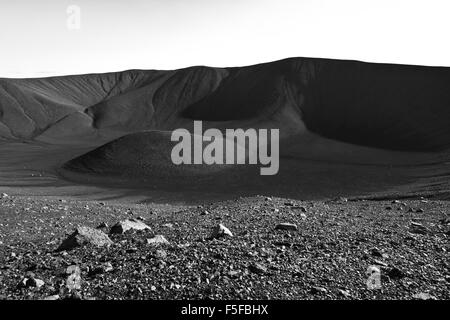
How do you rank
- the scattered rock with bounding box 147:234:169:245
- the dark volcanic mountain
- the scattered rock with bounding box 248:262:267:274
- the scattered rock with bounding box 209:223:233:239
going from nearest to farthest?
the scattered rock with bounding box 248:262:267:274 → the scattered rock with bounding box 147:234:169:245 → the scattered rock with bounding box 209:223:233:239 → the dark volcanic mountain

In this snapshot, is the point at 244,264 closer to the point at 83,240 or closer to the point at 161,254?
the point at 161,254

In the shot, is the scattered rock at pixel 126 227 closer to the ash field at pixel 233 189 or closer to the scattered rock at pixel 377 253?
the ash field at pixel 233 189

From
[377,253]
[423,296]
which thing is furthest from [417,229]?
[423,296]

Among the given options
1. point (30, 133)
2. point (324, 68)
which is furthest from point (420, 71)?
point (30, 133)

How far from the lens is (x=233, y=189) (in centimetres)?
4244

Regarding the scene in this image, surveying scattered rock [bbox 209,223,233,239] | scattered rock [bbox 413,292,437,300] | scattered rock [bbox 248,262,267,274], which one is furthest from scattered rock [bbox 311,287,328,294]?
scattered rock [bbox 209,223,233,239]

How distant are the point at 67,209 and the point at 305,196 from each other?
23.5 metres

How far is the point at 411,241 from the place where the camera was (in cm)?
942

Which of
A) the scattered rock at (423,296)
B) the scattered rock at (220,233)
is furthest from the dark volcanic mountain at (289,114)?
the scattered rock at (423,296)

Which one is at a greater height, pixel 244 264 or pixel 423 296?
pixel 244 264

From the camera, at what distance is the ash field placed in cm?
686

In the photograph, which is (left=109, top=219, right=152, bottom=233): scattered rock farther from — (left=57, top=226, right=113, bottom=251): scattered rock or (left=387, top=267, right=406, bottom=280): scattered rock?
(left=387, top=267, right=406, bottom=280): scattered rock

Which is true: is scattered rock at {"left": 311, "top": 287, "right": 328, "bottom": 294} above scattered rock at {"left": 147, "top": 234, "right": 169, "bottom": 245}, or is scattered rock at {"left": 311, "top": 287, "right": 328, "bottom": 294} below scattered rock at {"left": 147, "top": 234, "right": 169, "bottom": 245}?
below
